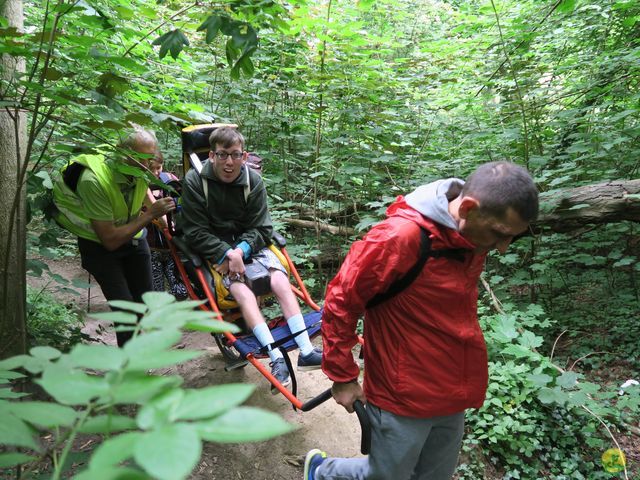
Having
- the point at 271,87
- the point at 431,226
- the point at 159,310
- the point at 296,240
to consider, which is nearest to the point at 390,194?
the point at 296,240

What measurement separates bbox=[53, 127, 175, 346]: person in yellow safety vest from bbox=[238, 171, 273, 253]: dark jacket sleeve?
73 centimetres

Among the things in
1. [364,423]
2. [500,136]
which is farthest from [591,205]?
[364,423]

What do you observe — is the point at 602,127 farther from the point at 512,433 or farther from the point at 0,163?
the point at 0,163

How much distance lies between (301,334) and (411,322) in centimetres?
158

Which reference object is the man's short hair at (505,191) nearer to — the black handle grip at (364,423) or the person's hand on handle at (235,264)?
the black handle grip at (364,423)

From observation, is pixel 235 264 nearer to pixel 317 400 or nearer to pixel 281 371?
pixel 281 371

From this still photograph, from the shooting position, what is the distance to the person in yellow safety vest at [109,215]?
3078 millimetres

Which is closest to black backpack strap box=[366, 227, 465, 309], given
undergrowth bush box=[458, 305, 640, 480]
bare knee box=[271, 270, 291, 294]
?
undergrowth bush box=[458, 305, 640, 480]

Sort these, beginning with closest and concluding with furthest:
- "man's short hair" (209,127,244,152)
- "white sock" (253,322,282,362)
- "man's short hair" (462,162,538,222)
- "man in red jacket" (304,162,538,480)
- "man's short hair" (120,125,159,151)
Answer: "man's short hair" (462,162,538,222), "man in red jacket" (304,162,538,480), "man's short hair" (120,125,159,151), "white sock" (253,322,282,362), "man's short hair" (209,127,244,152)

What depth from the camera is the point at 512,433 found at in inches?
129

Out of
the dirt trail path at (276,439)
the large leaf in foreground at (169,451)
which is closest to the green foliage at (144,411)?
the large leaf in foreground at (169,451)

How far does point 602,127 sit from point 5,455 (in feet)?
18.7

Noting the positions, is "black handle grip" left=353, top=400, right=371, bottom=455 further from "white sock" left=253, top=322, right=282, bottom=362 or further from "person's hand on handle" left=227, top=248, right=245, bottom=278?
"person's hand on handle" left=227, top=248, right=245, bottom=278

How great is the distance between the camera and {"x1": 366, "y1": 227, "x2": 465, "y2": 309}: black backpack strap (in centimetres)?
187
